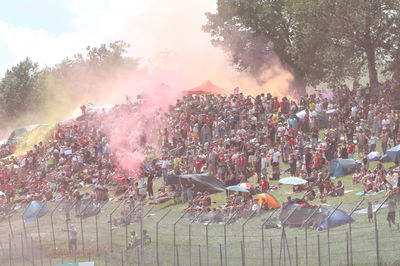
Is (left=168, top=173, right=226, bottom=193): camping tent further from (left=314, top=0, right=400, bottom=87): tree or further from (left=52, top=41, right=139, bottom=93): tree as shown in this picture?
(left=52, top=41, right=139, bottom=93): tree

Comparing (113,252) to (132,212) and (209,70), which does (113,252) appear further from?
(209,70)

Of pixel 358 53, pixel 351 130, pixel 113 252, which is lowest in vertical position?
pixel 113 252

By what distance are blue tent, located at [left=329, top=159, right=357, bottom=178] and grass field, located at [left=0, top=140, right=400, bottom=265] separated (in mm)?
1945

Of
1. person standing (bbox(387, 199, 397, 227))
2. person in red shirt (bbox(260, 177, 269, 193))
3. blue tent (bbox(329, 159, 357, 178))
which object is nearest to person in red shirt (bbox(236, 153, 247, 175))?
person in red shirt (bbox(260, 177, 269, 193))

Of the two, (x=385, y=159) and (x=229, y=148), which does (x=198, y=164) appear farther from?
(x=385, y=159)

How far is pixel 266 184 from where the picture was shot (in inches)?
1265

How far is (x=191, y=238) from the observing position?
2344cm

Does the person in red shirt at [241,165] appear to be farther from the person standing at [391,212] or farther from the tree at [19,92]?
the tree at [19,92]

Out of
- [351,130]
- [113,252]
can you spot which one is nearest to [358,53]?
[351,130]

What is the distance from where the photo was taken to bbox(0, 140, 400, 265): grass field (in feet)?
66.0

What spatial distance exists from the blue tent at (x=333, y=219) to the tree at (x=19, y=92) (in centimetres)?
8824

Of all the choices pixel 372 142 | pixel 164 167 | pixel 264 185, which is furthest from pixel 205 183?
pixel 372 142

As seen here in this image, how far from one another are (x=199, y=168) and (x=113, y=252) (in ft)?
44.5

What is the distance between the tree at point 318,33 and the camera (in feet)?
166
